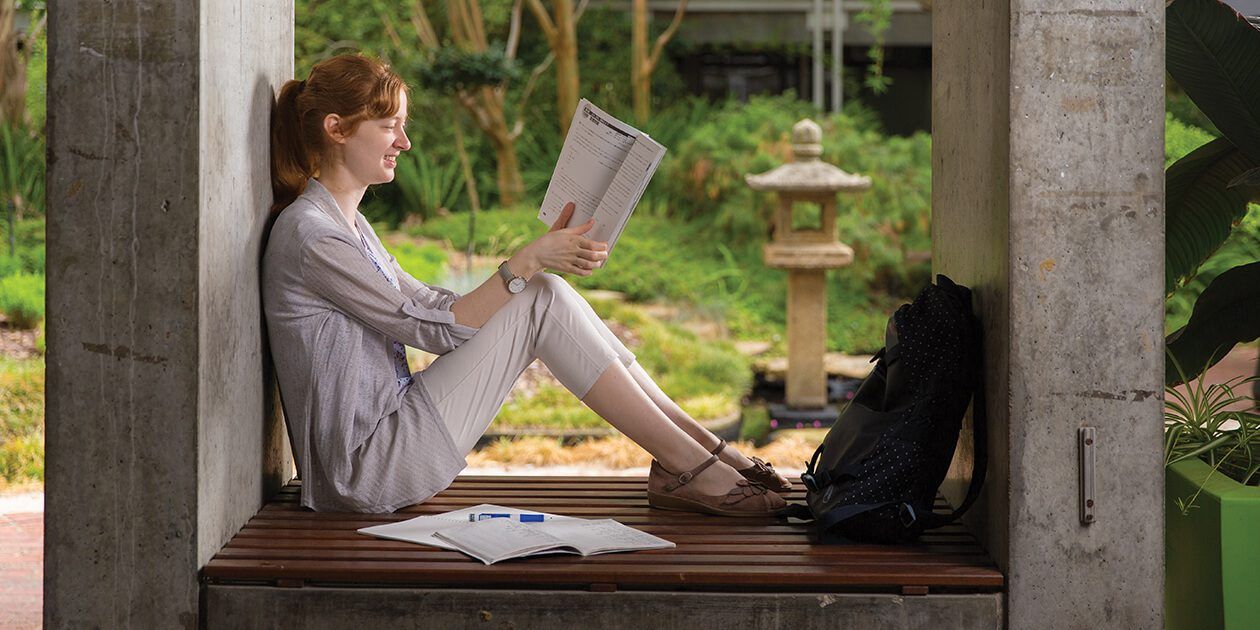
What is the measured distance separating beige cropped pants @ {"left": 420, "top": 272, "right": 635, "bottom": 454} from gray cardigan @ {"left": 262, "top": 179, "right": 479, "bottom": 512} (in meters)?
0.05

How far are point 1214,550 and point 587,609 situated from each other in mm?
1318

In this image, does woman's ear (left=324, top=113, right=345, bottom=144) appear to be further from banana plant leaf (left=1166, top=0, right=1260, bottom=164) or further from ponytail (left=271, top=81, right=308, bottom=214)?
banana plant leaf (left=1166, top=0, right=1260, bottom=164)

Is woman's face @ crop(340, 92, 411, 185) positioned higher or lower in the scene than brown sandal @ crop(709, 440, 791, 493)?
higher

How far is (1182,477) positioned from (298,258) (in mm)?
2026

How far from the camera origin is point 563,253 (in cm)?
317

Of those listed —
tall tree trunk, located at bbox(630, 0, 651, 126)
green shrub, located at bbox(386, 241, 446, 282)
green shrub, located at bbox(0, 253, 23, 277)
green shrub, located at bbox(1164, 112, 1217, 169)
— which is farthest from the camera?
tall tree trunk, located at bbox(630, 0, 651, 126)

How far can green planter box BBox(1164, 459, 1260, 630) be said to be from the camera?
2861 mm

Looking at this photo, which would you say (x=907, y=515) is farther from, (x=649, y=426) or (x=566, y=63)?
(x=566, y=63)

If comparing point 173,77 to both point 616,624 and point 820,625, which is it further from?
point 820,625

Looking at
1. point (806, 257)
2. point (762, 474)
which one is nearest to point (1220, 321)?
point (762, 474)

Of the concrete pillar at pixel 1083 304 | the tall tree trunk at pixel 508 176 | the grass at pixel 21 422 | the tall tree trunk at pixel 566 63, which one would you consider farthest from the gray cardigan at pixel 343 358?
the tall tree trunk at pixel 566 63

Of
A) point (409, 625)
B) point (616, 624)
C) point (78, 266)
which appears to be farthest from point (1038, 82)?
point (78, 266)

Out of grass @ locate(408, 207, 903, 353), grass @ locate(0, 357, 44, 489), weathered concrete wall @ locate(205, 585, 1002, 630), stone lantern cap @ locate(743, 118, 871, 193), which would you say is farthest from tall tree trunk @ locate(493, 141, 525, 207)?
weathered concrete wall @ locate(205, 585, 1002, 630)

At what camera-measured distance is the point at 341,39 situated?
13.8 meters
